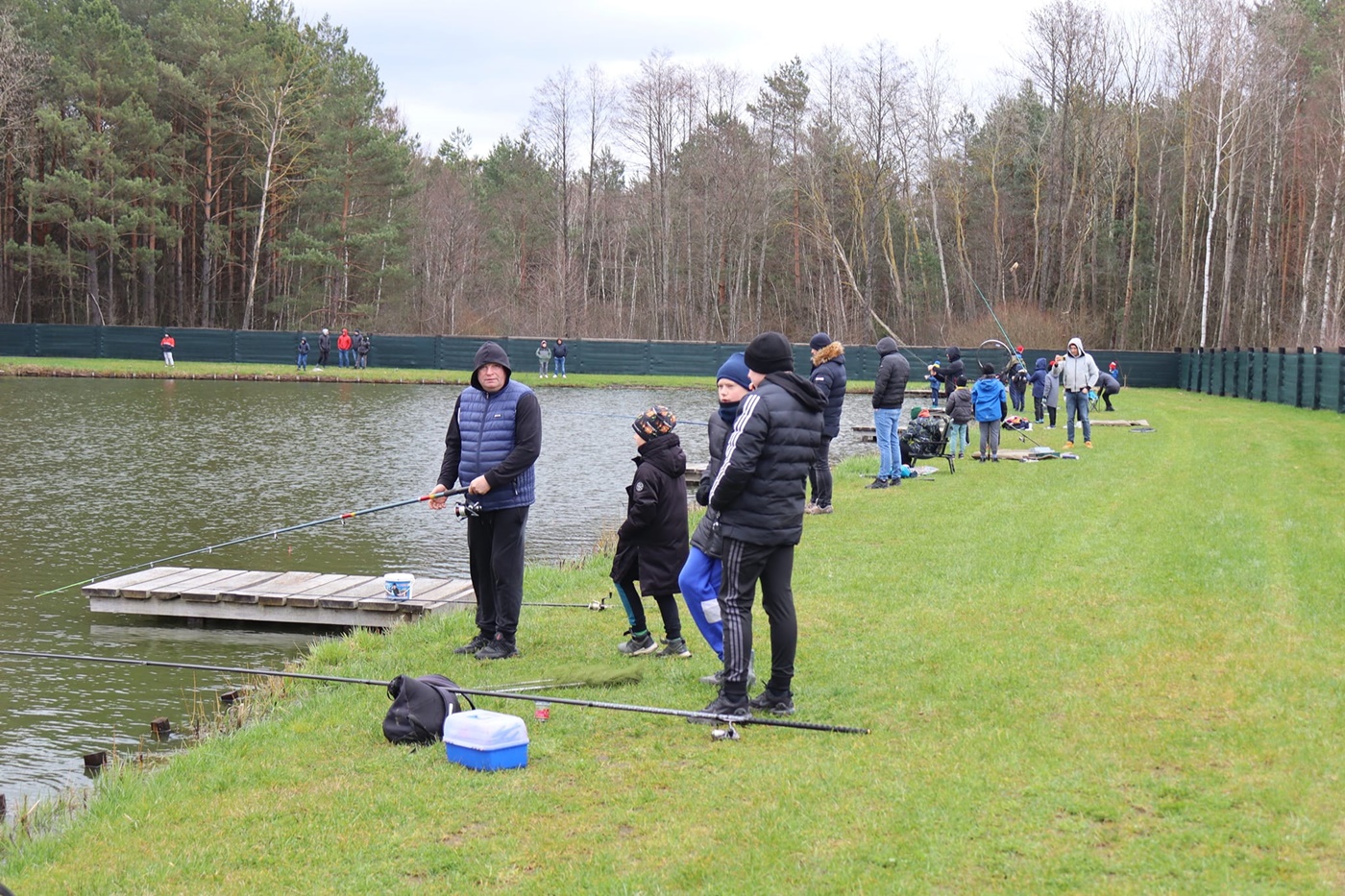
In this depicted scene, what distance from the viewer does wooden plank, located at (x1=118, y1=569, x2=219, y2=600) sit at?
34.3ft

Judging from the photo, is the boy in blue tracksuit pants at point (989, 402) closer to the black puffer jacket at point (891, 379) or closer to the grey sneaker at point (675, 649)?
the black puffer jacket at point (891, 379)

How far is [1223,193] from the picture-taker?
174 ft

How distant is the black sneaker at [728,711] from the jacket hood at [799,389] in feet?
5.04

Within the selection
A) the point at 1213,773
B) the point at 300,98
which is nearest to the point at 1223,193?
the point at 300,98

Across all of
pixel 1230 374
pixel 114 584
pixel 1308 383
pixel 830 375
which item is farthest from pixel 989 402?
pixel 1230 374

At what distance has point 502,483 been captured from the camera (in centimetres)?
789

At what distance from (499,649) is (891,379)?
889cm

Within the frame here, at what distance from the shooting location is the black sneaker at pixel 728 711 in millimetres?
6277

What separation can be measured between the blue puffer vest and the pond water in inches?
98.2

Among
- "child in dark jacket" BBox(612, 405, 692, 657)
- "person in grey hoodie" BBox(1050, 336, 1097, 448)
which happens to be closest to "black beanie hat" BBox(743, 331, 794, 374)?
A: "child in dark jacket" BBox(612, 405, 692, 657)

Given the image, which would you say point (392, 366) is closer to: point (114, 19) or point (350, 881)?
point (114, 19)

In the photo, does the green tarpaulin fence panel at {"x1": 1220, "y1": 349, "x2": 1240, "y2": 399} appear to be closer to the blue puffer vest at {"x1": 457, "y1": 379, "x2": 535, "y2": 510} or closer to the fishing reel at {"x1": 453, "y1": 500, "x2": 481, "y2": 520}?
the blue puffer vest at {"x1": 457, "y1": 379, "x2": 535, "y2": 510}

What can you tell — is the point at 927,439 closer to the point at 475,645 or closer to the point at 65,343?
the point at 475,645

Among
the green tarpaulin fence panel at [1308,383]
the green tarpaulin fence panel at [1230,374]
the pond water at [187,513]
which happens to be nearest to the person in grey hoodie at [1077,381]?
the pond water at [187,513]
